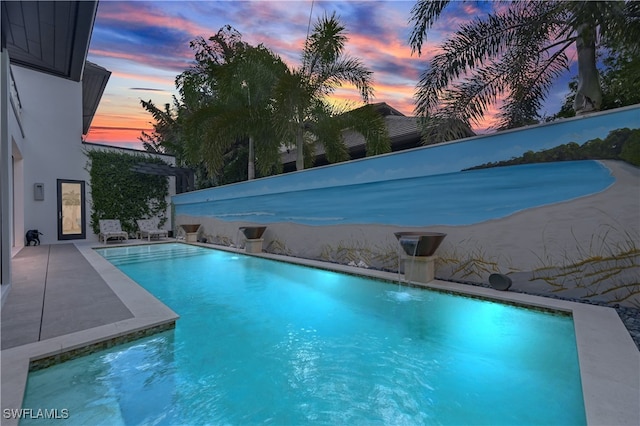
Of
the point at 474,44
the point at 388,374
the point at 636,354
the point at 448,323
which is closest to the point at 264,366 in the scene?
the point at 388,374

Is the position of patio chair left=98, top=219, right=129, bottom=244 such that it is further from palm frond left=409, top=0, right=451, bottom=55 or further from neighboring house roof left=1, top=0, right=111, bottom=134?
palm frond left=409, top=0, right=451, bottom=55

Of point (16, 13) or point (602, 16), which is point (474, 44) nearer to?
point (602, 16)

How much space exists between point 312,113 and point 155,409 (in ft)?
31.4

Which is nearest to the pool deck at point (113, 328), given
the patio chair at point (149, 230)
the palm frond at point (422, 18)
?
the palm frond at point (422, 18)

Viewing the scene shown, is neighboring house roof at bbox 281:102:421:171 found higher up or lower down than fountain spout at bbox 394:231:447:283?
higher up

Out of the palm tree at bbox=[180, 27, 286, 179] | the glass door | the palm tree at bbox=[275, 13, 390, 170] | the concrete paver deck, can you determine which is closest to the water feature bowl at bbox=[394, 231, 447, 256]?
the concrete paver deck

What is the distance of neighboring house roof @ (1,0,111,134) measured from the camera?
5.63 meters

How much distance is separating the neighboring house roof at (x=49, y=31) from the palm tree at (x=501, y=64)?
7273mm

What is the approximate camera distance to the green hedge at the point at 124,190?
1472 cm

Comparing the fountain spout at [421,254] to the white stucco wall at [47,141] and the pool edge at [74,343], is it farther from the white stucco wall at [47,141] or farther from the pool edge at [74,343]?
the white stucco wall at [47,141]

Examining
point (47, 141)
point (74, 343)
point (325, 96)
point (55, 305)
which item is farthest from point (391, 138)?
point (47, 141)

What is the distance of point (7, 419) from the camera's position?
2.03 m

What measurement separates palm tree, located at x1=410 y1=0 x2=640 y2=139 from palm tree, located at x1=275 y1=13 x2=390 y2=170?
3117 millimetres

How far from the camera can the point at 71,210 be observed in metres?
14.1
